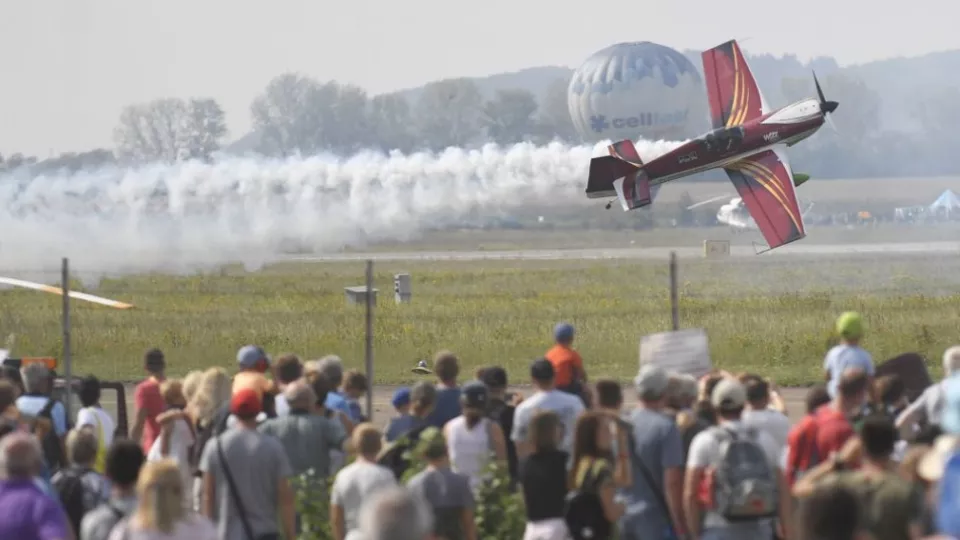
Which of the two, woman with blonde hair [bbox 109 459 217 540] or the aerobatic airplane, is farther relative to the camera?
the aerobatic airplane

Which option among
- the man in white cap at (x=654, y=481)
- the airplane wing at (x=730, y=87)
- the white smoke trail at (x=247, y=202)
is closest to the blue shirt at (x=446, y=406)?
the man in white cap at (x=654, y=481)

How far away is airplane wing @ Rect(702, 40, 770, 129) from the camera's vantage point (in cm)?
4072

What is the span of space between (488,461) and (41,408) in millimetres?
3825

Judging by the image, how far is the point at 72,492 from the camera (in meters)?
9.30

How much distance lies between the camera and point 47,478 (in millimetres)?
10633

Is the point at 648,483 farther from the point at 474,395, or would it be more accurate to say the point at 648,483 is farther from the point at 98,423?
the point at 98,423

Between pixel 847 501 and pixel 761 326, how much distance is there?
869 inches

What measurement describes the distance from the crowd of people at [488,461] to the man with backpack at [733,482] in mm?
12

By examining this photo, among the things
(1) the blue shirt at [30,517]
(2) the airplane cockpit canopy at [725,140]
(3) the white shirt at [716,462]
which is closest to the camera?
(1) the blue shirt at [30,517]

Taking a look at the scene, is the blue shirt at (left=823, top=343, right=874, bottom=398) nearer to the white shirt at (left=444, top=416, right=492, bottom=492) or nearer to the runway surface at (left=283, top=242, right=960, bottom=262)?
the white shirt at (left=444, top=416, right=492, bottom=492)

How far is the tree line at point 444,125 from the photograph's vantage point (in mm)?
110812

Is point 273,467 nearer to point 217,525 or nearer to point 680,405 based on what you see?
point 217,525

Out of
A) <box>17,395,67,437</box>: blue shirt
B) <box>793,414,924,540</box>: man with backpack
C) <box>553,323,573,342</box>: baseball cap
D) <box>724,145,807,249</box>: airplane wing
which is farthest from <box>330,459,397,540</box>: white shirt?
<box>724,145,807,249</box>: airplane wing

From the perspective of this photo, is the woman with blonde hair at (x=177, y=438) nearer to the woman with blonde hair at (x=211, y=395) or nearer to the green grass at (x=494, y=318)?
the woman with blonde hair at (x=211, y=395)
